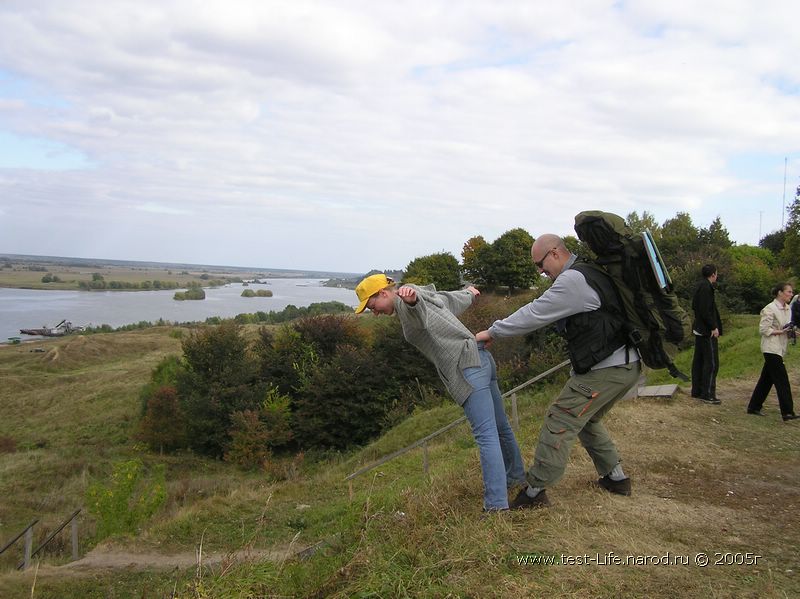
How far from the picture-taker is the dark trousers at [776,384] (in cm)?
754

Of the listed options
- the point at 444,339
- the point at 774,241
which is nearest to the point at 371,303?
the point at 444,339

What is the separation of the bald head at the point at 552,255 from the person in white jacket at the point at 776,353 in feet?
16.6

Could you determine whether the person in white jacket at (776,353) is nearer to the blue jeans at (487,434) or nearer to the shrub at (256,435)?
the blue jeans at (487,434)

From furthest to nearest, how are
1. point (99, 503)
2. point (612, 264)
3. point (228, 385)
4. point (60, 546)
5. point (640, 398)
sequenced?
point (228, 385) < point (60, 546) < point (99, 503) < point (640, 398) < point (612, 264)

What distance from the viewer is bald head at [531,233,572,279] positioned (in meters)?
4.19

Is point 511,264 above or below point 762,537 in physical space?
above

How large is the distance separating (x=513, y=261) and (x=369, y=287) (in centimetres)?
3943

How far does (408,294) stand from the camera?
3.91 metres

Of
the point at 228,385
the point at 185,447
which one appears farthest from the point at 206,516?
the point at 185,447

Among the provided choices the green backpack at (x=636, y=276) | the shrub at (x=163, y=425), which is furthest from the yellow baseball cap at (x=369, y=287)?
the shrub at (x=163, y=425)

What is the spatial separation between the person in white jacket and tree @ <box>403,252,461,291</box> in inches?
1434

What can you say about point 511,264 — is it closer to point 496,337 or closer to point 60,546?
point 60,546

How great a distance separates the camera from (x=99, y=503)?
40.2 feet

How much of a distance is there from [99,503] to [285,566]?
10370 mm
